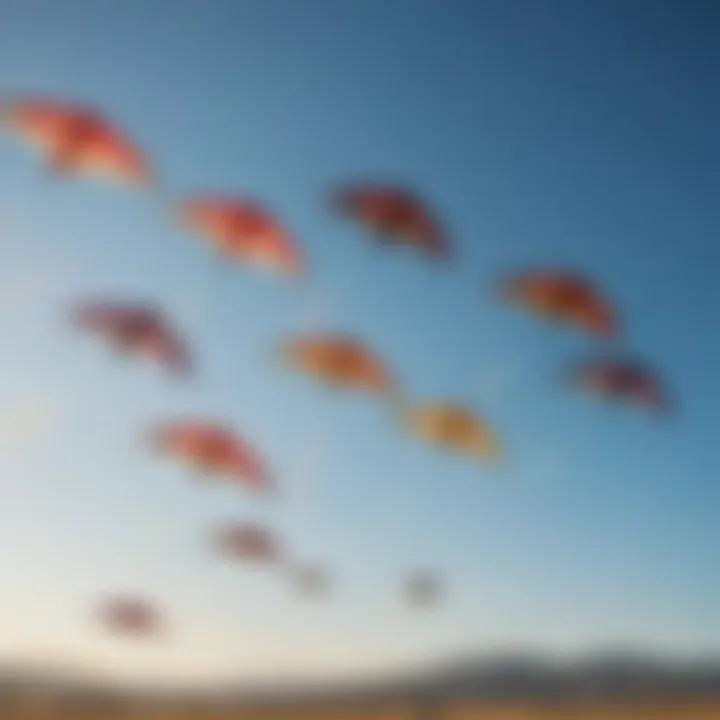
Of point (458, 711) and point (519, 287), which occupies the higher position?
point (519, 287)

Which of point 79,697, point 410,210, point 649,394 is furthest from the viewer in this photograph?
point 649,394

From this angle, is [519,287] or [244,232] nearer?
[244,232]

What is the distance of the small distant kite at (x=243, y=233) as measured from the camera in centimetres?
151

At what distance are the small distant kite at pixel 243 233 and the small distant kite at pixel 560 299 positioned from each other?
12.8 inches

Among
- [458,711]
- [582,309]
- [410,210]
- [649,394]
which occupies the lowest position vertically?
[458,711]

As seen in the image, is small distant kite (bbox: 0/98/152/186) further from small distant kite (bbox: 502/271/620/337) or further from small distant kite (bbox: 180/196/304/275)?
small distant kite (bbox: 502/271/620/337)

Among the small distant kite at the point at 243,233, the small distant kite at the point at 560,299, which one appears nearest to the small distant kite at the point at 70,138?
the small distant kite at the point at 243,233

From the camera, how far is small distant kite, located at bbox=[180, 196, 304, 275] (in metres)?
1.51

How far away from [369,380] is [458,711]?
0.50m

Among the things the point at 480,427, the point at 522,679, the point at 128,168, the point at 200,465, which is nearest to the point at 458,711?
the point at 522,679

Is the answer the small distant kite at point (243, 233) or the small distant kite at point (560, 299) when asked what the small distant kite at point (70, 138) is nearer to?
the small distant kite at point (243, 233)

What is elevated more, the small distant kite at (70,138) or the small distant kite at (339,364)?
the small distant kite at (70,138)

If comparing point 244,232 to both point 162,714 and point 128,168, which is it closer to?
point 128,168

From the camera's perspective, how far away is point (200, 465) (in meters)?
1.51
